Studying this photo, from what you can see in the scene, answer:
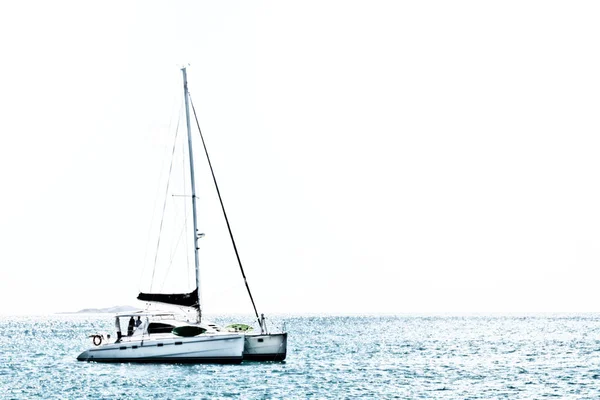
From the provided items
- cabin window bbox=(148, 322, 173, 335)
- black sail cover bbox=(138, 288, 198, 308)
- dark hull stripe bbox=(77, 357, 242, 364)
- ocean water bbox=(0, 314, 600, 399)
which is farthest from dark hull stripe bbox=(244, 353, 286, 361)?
cabin window bbox=(148, 322, 173, 335)

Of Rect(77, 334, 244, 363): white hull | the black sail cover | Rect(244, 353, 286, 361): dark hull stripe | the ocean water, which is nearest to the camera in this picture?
the ocean water

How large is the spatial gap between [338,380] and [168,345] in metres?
11.1

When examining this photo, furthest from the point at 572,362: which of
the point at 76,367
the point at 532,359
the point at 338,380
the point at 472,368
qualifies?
the point at 76,367

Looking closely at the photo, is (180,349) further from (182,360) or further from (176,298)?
(176,298)

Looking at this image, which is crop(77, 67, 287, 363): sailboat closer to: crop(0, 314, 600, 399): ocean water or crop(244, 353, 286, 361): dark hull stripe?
crop(244, 353, 286, 361): dark hull stripe

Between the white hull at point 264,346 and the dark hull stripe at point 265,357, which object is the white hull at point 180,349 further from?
the dark hull stripe at point 265,357

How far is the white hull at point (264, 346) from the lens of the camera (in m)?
57.8

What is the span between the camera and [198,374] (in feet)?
180

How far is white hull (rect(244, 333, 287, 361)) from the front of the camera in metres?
57.8

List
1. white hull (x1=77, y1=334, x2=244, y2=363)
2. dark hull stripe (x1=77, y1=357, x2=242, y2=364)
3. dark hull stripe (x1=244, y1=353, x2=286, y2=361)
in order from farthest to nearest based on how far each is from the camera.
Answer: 1. dark hull stripe (x1=244, y1=353, x2=286, y2=361)
2. dark hull stripe (x1=77, y1=357, x2=242, y2=364)
3. white hull (x1=77, y1=334, x2=244, y2=363)

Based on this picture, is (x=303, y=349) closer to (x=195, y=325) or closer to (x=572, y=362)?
(x=572, y=362)

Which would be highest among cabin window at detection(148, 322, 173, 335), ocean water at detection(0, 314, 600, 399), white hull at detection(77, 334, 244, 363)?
cabin window at detection(148, 322, 173, 335)

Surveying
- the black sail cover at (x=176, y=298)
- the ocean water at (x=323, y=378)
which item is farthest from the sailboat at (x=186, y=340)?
the ocean water at (x=323, y=378)

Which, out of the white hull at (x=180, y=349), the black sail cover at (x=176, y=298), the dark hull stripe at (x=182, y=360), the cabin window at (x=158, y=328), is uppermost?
the black sail cover at (x=176, y=298)
